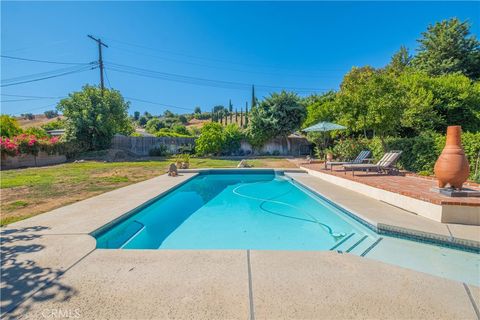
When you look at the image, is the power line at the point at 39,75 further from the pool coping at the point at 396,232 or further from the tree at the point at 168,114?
the tree at the point at 168,114

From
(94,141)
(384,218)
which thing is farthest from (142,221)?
(94,141)

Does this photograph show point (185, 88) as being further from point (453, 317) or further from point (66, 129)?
point (453, 317)

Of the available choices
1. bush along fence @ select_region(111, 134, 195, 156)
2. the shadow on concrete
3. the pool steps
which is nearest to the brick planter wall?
bush along fence @ select_region(111, 134, 195, 156)

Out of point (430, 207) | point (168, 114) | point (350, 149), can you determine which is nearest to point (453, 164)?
point (430, 207)

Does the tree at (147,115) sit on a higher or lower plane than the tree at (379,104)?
higher

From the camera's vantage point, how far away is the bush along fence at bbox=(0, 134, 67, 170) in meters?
14.7

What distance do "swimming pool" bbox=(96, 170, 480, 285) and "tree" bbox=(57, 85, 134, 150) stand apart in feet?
51.3

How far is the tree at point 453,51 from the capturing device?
58.3ft

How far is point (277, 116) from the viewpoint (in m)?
22.6

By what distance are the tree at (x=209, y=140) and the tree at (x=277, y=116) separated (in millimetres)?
3968

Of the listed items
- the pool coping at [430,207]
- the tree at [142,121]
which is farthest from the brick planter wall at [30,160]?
the tree at [142,121]

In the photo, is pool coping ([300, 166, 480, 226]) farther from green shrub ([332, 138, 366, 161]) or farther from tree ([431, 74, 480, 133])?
tree ([431, 74, 480, 133])

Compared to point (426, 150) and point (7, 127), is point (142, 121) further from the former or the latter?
point (426, 150)

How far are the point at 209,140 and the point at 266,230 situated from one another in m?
16.1
